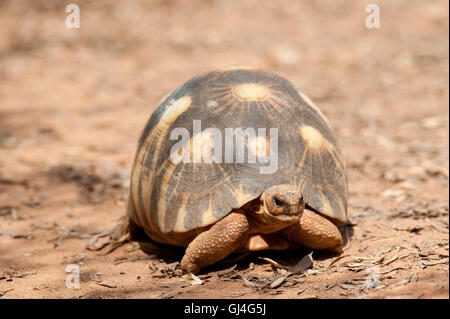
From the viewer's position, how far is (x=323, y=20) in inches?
427

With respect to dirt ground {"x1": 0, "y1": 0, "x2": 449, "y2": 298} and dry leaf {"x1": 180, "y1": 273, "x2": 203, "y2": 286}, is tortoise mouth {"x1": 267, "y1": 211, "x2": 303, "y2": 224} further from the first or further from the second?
dry leaf {"x1": 180, "y1": 273, "x2": 203, "y2": 286}

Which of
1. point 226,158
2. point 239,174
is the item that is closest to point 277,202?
point 239,174

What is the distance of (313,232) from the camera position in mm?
3090

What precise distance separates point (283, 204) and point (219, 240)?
413mm

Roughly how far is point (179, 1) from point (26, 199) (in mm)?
8076

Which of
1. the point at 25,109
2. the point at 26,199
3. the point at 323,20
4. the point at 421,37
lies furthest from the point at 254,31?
the point at 26,199

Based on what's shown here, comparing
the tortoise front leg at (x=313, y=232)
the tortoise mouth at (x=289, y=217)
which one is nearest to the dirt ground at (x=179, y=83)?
the tortoise front leg at (x=313, y=232)

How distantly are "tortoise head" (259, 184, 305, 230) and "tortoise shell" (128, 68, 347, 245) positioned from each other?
0.09 m

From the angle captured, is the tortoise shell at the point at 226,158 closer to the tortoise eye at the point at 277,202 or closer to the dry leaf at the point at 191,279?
the tortoise eye at the point at 277,202

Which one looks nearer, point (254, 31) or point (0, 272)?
point (0, 272)

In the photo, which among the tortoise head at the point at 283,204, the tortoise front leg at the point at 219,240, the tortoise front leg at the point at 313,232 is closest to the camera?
the tortoise head at the point at 283,204

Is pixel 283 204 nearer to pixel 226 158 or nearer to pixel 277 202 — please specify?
pixel 277 202

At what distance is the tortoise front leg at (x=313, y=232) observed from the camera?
3.08 metres

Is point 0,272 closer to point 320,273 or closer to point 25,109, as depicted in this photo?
point 320,273
